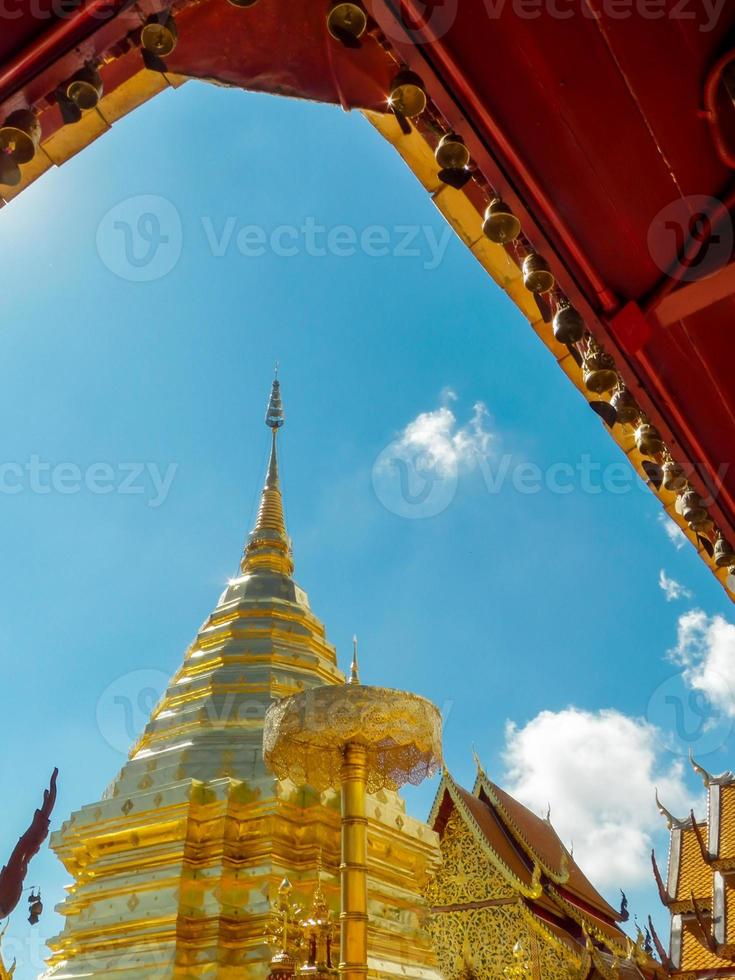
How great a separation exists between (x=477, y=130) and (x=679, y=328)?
48.7 inches

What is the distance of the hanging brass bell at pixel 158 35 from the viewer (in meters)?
1.90

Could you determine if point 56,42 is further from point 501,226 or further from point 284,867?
point 284,867

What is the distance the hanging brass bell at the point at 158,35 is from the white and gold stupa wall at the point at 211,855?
9.27 m

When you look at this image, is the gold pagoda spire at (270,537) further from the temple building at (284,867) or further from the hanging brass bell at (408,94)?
the hanging brass bell at (408,94)

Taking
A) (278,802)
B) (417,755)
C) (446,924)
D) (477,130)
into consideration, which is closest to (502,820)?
(446,924)

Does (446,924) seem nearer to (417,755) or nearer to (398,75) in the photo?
(417,755)

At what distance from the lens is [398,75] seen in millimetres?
2154

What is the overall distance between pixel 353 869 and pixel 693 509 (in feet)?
13.7

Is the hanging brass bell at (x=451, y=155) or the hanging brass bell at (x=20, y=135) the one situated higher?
the hanging brass bell at (x=451, y=155)

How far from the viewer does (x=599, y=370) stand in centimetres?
278

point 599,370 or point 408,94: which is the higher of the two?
point 408,94

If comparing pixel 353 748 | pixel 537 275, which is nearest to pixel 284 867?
pixel 353 748

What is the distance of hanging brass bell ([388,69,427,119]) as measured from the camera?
212 cm

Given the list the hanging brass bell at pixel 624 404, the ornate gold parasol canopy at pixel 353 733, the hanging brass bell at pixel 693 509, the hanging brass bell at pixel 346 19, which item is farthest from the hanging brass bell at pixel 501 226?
the ornate gold parasol canopy at pixel 353 733
